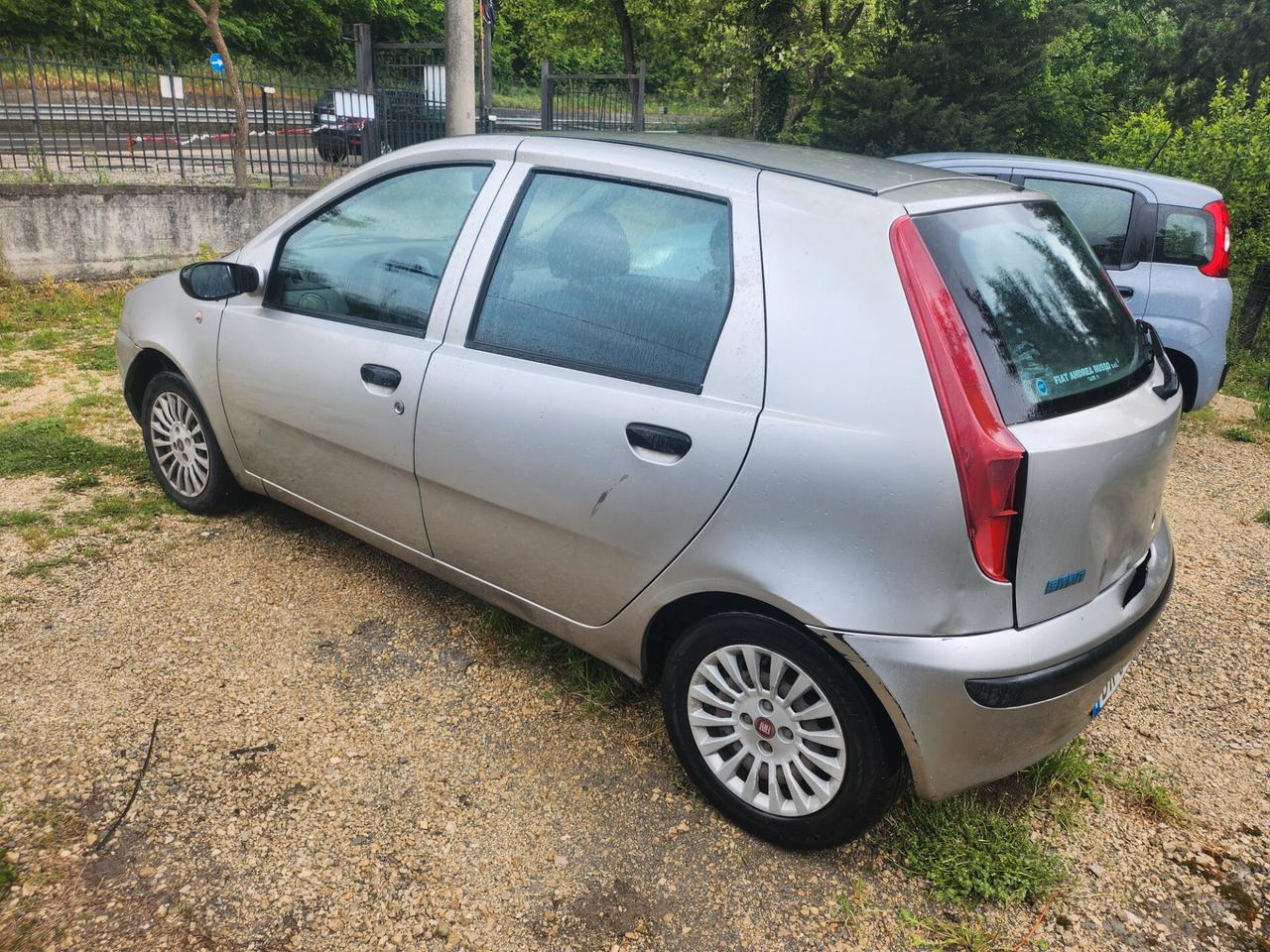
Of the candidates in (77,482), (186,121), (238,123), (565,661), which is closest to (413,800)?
(565,661)

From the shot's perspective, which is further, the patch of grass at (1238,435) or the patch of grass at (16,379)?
the patch of grass at (1238,435)

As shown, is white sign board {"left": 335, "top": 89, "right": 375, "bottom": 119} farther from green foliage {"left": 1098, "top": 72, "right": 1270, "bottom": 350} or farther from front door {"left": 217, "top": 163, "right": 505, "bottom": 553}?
green foliage {"left": 1098, "top": 72, "right": 1270, "bottom": 350}

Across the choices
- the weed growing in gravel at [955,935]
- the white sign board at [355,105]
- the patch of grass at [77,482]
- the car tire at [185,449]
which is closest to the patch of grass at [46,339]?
the patch of grass at [77,482]

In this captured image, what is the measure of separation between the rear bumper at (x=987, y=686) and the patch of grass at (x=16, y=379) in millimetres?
5906

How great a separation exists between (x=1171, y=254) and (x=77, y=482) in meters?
6.45

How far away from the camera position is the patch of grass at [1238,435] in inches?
270

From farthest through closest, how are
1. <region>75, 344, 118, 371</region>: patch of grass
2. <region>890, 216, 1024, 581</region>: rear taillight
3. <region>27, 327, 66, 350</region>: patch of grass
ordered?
<region>27, 327, 66, 350</region>: patch of grass < <region>75, 344, 118, 371</region>: patch of grass < <region>890, 216, 1024, 581</region>: rear taillight

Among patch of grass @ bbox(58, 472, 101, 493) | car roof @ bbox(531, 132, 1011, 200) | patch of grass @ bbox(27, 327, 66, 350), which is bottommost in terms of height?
patch of grass @ bbox(58, 472, 101, 493)

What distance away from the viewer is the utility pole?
6695mm

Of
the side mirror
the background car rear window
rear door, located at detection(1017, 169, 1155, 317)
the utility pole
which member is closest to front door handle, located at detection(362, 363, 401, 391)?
the background car rear window

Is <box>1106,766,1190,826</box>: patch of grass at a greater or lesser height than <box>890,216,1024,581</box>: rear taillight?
lesser

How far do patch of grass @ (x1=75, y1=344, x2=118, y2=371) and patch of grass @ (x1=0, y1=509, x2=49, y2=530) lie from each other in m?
2.70

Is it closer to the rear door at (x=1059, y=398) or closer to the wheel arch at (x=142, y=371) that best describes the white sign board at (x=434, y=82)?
the wheel arch at (x=142, y=371)

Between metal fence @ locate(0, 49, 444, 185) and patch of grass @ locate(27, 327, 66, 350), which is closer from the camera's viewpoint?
patch of grass @ locate(27, 327, 66, 350)
